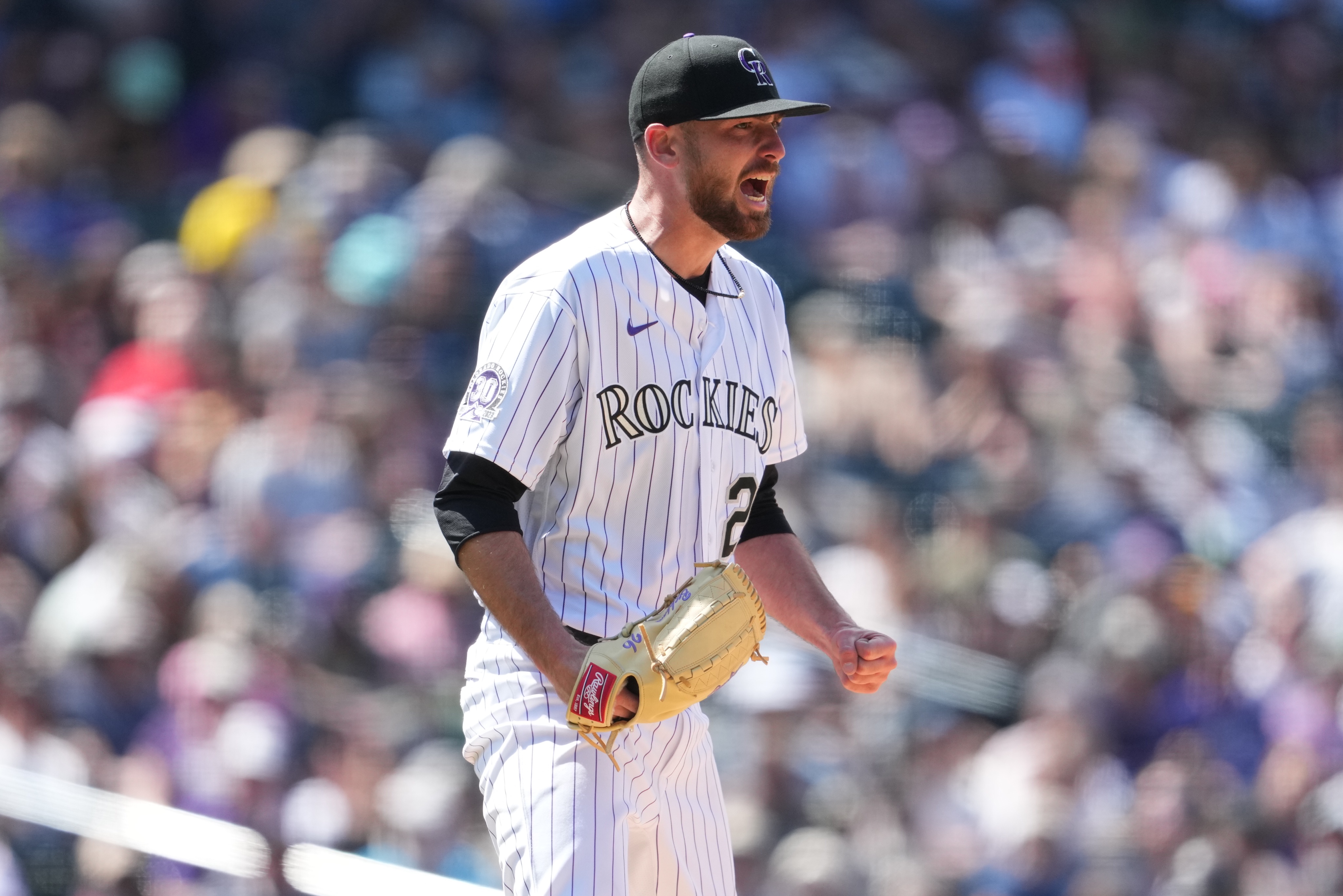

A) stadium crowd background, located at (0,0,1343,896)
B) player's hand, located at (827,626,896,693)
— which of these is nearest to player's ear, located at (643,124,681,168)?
player's hand, located at (827,626,896,693)

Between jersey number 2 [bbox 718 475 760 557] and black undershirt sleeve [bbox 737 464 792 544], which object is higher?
jersey number 2 [bbox 718 475 760 557]

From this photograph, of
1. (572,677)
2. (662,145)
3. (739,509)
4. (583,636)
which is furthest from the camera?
(739,509)

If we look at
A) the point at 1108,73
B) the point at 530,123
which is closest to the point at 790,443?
the point at 530,123

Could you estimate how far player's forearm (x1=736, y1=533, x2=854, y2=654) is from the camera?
9.46ft

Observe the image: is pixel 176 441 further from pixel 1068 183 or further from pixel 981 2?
pixel 981 2

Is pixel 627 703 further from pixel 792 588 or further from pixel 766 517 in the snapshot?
pixel 766 517

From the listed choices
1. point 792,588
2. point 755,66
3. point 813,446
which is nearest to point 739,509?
point 792,588

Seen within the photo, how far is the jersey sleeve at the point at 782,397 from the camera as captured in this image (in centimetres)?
303

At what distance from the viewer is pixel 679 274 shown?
2844mm

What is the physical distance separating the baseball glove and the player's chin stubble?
553mm

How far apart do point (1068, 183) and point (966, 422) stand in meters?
1.68

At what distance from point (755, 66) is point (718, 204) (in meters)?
0.23

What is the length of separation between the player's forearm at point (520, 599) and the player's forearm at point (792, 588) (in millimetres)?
511

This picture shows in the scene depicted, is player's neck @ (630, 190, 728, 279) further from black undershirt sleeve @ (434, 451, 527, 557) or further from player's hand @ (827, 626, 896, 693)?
player's hand @ (827, 626, 896, 693)
